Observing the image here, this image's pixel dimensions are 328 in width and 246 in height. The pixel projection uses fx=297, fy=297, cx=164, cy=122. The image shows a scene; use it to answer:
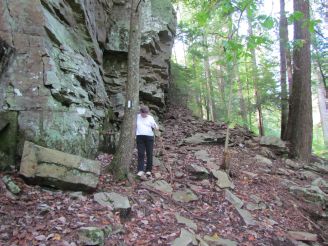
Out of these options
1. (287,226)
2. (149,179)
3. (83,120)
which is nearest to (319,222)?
(287,226)

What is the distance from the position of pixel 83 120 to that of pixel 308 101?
7.52 m

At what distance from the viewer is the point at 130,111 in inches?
273

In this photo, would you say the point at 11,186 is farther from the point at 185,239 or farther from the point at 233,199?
the point at 233,199

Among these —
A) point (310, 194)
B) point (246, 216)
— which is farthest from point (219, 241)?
point (310, 194)

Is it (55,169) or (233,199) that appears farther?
(233,199)

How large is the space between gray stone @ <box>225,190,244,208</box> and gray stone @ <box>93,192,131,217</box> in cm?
236

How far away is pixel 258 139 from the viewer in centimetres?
1131

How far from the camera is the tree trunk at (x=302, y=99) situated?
10047 mm

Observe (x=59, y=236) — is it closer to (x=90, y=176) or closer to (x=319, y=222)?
(x=90, y=176)

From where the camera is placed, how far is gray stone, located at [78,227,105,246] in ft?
13.4

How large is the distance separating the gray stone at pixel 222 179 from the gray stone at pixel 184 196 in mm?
852

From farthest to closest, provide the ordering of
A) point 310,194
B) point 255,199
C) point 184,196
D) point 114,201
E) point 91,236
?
point 310,194 < point 255,199 < point 184,196 < point 114,201 < point 91,236

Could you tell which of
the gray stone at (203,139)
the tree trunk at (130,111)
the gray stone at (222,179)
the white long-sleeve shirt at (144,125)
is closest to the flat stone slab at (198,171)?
the gray stone at (222,179)

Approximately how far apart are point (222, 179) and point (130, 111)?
9.17 ft
